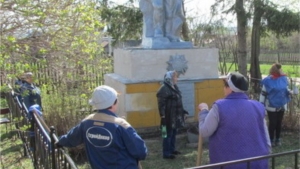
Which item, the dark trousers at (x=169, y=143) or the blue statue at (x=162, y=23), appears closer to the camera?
the dark trousers at (x=169, y=143)

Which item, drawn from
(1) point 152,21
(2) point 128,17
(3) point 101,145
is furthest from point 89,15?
(2) point 128,17

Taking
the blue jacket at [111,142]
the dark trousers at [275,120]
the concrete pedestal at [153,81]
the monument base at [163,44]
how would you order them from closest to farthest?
the blue jacket at [111,142] → the dark trousers at [275,120] → the concrete pedestal at [153,81] → the monument base at [163,44]

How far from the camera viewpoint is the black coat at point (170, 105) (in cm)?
543

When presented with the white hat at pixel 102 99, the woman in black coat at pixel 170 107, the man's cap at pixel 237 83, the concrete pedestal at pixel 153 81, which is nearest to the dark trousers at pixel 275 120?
the concrete pedestal at pixel 153 81

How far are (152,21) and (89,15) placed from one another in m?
1.64

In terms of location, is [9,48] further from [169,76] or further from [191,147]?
[191,147]

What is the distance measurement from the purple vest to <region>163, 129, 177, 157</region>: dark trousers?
2.72 m

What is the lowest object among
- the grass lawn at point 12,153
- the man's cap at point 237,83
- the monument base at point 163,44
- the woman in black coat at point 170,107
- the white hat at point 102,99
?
the grass lawn at point 12,153

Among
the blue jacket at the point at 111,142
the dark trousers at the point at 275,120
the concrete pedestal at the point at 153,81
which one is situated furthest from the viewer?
the concrete pedestal at the point at 153,81

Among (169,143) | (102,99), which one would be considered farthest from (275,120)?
(102,99)

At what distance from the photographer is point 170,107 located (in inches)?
215

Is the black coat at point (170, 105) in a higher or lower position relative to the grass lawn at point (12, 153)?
higher

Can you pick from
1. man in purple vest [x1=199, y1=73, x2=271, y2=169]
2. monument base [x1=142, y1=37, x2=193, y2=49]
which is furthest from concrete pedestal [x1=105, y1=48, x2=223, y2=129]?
man in purple vest [x1=199, y1=73, x2=271, y2=169]

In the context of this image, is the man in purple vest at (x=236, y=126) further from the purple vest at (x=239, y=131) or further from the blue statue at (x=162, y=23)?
the blue statue at (x=162, y=23)
